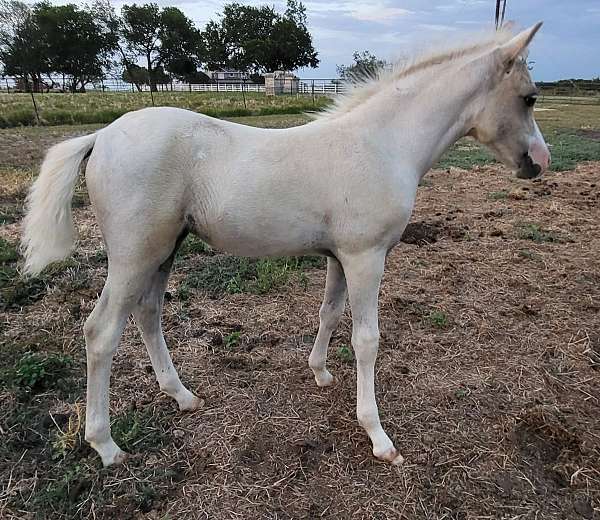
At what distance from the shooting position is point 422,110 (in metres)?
2.27

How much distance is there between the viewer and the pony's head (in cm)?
222

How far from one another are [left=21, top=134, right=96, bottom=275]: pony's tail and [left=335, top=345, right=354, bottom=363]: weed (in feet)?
6.24

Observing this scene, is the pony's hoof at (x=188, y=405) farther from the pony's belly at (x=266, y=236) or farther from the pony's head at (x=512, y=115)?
the pony's head at (x=512, y=115)

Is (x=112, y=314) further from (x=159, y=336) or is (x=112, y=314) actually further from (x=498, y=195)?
(x=498, y=195)

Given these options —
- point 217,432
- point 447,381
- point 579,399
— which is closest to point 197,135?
point 217,432

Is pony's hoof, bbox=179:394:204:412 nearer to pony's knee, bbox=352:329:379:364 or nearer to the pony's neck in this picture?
pony's knee, bbox=352:329:379:364

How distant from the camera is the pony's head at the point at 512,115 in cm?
222

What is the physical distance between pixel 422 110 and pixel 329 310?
1.23m

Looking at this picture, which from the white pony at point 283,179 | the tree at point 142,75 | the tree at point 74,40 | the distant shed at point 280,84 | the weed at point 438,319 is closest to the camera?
the white pony at point 283,179

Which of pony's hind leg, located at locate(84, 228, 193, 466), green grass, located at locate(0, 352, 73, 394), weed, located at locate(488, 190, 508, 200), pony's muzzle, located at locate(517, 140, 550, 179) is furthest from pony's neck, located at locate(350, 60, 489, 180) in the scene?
weed, located at locate(488, 190, 508, 200)


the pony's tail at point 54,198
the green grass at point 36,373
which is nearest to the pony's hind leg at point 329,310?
the pony's tail at point 54,198

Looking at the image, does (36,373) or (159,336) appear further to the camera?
(36,373)

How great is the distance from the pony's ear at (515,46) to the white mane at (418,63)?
0.14 metres

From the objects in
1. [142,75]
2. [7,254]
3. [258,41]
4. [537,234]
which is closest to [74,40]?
[142,75]
